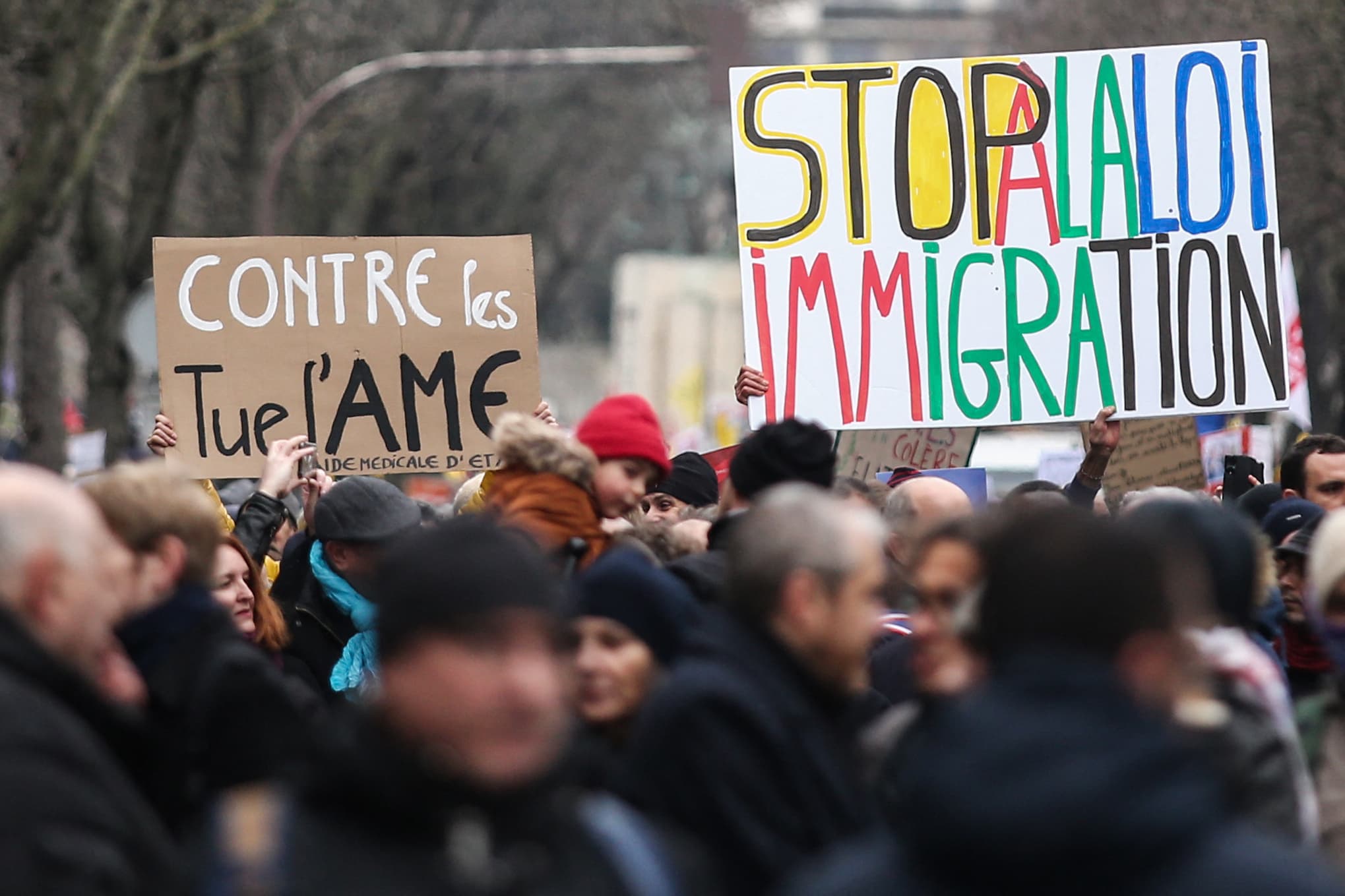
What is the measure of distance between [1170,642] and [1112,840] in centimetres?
37

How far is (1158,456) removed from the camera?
9273mm

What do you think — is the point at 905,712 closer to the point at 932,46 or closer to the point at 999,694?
the point at 999,694

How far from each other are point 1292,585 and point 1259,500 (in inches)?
81.8

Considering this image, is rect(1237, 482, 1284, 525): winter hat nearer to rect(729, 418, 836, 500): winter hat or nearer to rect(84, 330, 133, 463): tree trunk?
rect(729, 418, 836, 500): winter hat

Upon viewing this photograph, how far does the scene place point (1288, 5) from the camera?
17.6 m

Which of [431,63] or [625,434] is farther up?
[431,63]

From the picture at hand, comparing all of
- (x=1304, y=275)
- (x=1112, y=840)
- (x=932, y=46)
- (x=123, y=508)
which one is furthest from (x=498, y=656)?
(x=932, y=46)

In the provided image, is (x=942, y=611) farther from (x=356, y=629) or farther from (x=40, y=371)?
(x=40, y=371)

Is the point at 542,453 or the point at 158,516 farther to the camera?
the point at 542,453

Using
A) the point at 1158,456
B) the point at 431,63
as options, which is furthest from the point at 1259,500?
the point at 431,63

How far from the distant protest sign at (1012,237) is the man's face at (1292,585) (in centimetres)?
169

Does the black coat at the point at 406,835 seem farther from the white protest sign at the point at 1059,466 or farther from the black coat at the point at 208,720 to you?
the white protest sign at the point at 1059,466

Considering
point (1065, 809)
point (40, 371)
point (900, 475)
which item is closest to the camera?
point (1065, 809)

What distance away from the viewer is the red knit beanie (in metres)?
5.09
